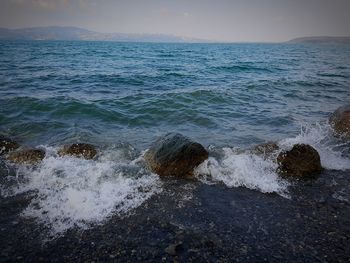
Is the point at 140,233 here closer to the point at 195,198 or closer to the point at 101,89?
the point at 195,198

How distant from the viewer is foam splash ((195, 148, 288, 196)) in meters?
6.45

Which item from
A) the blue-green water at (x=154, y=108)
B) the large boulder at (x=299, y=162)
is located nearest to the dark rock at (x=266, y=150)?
the large boulder at (x=299, y=162)

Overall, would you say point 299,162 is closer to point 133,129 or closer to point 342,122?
point 342,122

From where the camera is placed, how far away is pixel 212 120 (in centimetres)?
1194

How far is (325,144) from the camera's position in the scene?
885 centimetres

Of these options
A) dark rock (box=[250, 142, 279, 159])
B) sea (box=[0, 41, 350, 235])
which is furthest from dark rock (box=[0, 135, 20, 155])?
dark rock (box=[250, 142, 279, 159])

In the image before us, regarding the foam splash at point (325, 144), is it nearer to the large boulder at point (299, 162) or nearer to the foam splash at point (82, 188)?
the large boulder at point (299, 162)

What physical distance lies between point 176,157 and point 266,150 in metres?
2.80

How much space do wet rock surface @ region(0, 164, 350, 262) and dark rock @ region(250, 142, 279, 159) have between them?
1779 millimetres

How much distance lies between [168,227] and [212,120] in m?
7.53

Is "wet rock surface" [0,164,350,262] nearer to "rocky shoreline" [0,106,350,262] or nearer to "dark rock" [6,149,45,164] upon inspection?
"rocky shoreline" [0,106,350,262]

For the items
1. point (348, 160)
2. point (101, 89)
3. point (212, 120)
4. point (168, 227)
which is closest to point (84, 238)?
point (168, 227)

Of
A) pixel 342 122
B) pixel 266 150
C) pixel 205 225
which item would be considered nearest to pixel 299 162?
pixel 266 150

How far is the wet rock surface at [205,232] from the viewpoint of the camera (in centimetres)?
429
